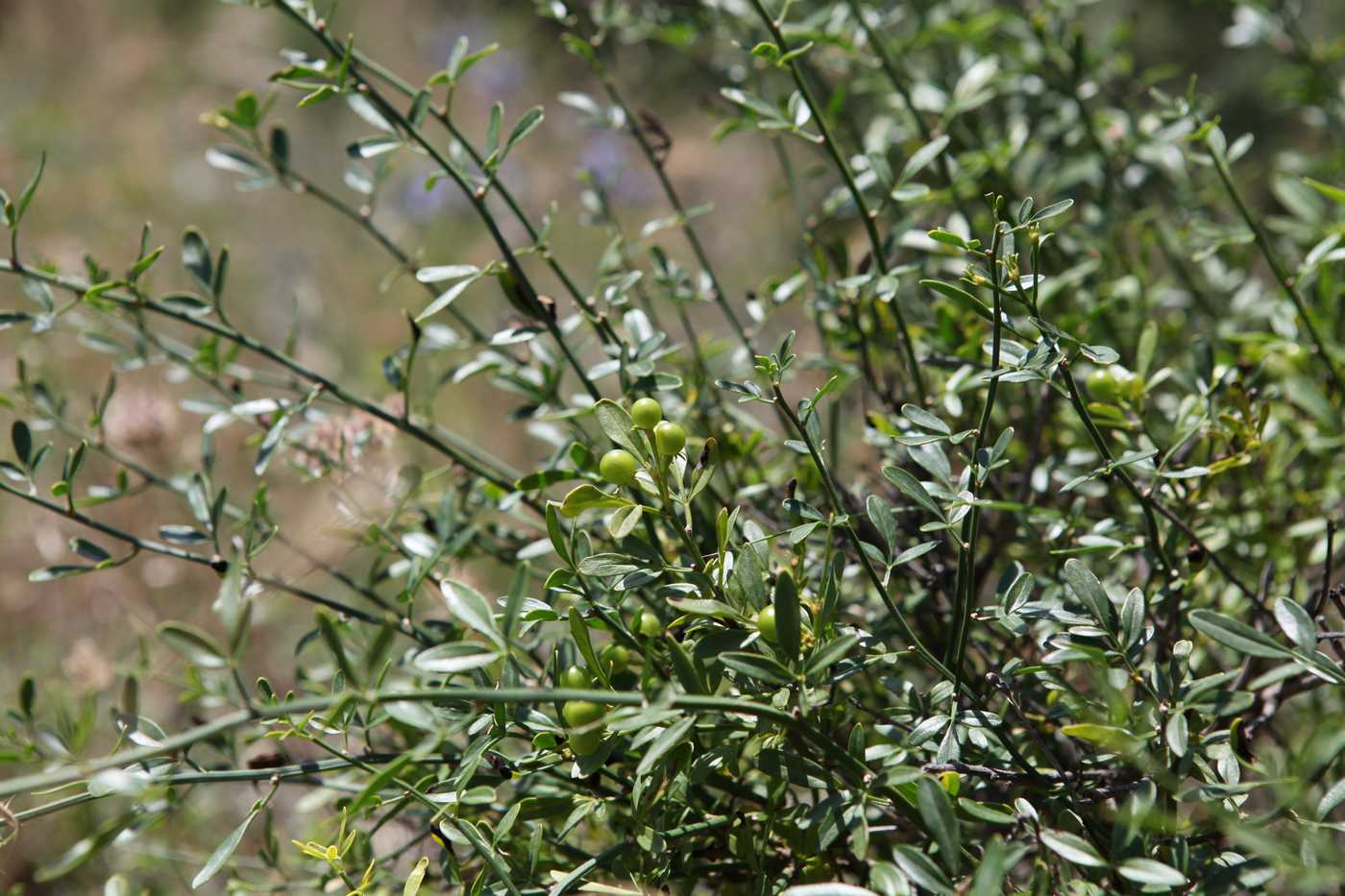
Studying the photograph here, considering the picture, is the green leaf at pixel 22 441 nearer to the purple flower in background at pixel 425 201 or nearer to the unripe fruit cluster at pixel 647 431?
the unripe fruit cluster at pixel 647 431

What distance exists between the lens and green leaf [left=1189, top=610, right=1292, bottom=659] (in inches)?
20.8

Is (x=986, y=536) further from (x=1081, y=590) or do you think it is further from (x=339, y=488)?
(x=339, y=488)

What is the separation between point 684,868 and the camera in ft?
2.36

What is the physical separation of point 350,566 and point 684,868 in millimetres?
1789

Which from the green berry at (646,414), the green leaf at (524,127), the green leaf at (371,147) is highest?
the green leaf at (371,147)

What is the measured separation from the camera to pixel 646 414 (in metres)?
0.61

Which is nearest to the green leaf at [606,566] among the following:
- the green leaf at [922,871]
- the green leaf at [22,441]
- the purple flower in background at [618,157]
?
the green leaf at [922,871]

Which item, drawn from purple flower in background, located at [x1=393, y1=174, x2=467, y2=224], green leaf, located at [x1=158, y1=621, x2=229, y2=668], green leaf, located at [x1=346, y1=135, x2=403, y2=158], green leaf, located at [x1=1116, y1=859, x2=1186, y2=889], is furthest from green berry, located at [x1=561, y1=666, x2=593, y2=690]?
purple flower in background, located at [x1=393, y1=174, x2=467, y2=224]

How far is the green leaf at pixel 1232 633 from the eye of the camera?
527 mm

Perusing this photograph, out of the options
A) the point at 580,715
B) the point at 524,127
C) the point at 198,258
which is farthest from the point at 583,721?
the point at 198,258

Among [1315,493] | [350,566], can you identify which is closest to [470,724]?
[1315,493]

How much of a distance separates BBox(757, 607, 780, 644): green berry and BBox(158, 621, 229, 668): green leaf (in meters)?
0.28

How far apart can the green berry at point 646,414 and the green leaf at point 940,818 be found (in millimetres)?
250

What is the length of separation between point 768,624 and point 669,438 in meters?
0.13
